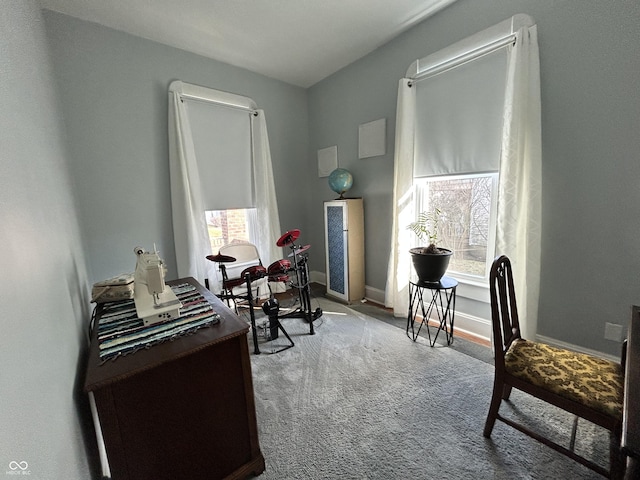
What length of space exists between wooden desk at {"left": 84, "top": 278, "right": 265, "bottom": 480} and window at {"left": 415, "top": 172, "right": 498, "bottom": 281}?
2159 mm

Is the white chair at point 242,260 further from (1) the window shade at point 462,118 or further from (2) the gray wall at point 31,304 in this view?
(1) the window shade at point 462,118

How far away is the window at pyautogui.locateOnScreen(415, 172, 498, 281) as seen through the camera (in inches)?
89.4

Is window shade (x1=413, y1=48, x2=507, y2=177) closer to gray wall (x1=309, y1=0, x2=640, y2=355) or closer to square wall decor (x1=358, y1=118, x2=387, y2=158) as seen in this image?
gray wall (x1=309, y1=0, x2=640, y2=355)

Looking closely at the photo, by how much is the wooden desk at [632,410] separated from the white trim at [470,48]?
2.04 m

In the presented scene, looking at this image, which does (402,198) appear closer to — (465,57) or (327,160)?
(465,57)

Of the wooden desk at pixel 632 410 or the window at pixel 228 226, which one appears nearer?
the wooden desk at pixel 632 410

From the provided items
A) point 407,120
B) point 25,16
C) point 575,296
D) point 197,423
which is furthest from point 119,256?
point 575,296

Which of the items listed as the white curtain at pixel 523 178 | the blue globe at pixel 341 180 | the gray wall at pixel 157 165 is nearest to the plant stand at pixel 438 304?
the white curtain at pixel 523 178

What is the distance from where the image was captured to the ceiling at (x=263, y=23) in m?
2.15

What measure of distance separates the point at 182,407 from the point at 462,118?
9.01 feet

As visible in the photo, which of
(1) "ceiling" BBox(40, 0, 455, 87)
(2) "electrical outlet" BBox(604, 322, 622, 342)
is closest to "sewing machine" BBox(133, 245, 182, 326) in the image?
(1) "ceiling" BBox(40, 0, 455, 87)

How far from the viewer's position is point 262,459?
1.25 m

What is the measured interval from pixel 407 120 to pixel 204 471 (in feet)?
9.52

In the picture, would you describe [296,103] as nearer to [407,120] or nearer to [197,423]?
[407,120]
